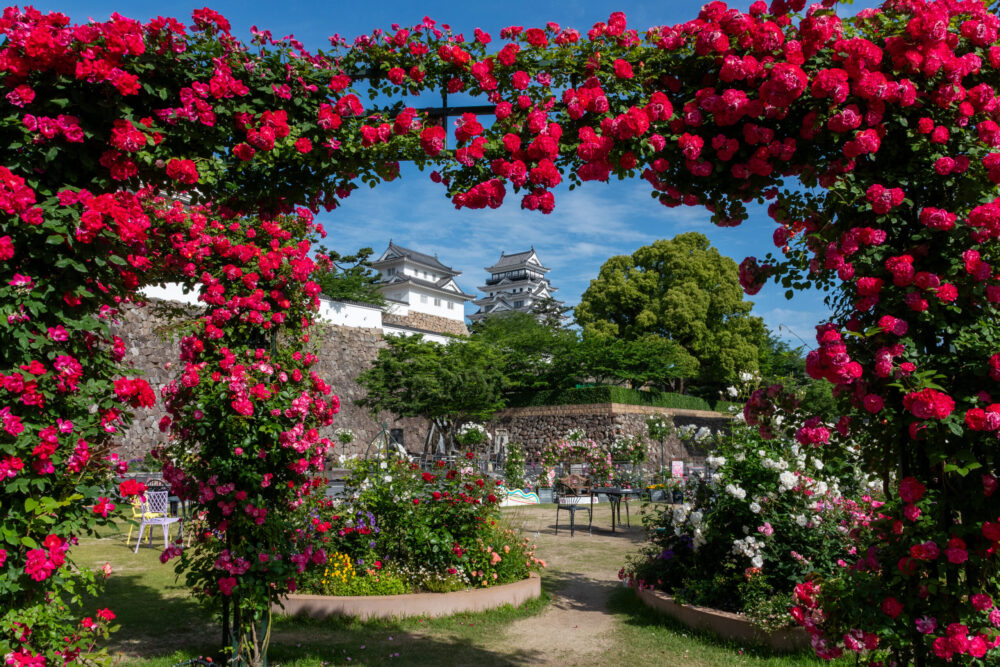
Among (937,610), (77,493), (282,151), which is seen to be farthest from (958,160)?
(77,493)

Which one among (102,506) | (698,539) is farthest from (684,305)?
(102,506)

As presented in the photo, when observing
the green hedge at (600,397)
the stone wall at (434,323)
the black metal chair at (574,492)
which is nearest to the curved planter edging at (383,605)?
the black metal chair at (574,492)

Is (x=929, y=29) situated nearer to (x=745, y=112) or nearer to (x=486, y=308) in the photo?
(x=745, y=112)

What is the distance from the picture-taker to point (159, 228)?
4469 mm

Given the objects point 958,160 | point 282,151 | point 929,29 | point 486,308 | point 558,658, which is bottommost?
point 558,658

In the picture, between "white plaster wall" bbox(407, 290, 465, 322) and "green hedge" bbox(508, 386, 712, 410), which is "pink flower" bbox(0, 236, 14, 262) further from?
"white plaster wall" bbox(407, 290, 465, 322)

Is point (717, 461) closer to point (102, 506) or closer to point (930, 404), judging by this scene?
point (930, 404)

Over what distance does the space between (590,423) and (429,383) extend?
829cm

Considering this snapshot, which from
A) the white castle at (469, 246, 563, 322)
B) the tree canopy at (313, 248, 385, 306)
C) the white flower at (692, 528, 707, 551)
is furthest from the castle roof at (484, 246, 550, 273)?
the white flower at (692, 528, 707, 551)

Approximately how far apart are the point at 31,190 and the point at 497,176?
7.20 ft

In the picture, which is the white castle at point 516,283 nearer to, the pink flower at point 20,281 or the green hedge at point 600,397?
the green hedge at point 600,397

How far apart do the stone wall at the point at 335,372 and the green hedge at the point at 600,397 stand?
5091mm

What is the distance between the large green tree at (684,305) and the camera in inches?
1275

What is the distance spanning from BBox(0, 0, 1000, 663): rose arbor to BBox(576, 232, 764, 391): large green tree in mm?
29164
